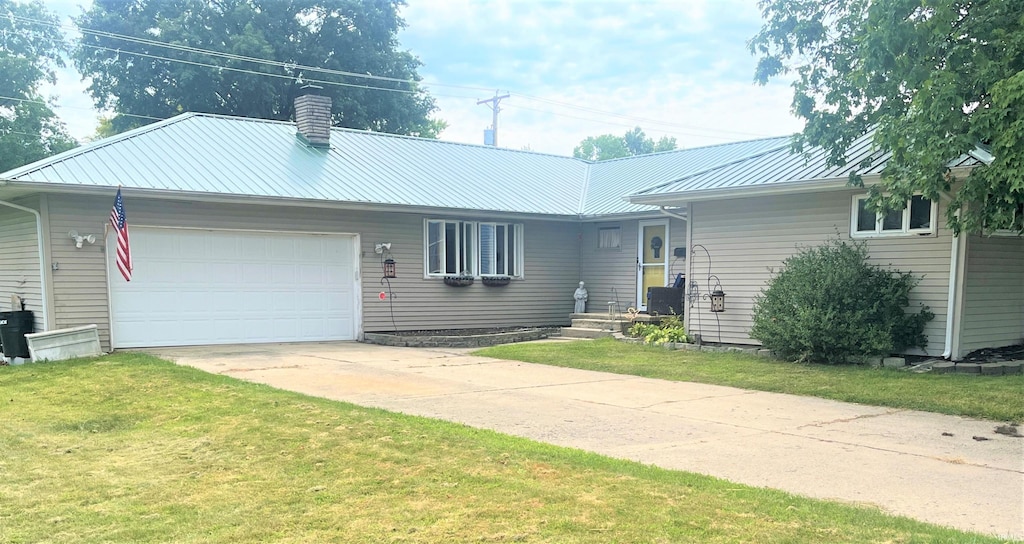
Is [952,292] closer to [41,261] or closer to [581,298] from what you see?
[581,298]

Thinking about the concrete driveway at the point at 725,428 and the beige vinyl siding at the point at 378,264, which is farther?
the beige vinyl siding at the point at 378,264

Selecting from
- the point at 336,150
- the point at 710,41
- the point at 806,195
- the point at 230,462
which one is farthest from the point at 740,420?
the point at 336,150

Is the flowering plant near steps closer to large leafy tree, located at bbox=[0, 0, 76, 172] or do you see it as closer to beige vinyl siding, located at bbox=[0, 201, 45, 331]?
beige vinyl siding, located at bbox=[0, 201, 45, 331]

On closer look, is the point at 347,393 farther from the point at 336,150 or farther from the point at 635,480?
the point at 336,150

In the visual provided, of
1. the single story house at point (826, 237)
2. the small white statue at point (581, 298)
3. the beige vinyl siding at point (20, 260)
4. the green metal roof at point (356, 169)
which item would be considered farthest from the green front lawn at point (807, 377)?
the beige vinyl siding at point (20, 260)

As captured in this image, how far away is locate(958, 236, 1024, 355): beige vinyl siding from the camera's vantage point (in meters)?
9.57

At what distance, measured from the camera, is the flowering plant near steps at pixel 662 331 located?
1241cm

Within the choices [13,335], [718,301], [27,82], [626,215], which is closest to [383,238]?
[626,215]

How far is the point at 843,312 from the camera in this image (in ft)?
31.1

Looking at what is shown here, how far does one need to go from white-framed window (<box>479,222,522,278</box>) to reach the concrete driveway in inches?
203

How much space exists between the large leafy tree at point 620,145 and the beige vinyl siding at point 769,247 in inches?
2340

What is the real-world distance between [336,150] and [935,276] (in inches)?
449

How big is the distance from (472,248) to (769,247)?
628 centimetres

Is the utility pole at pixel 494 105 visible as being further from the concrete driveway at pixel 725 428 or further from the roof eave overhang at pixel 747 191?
the concrete driveway at pixel 725 428
